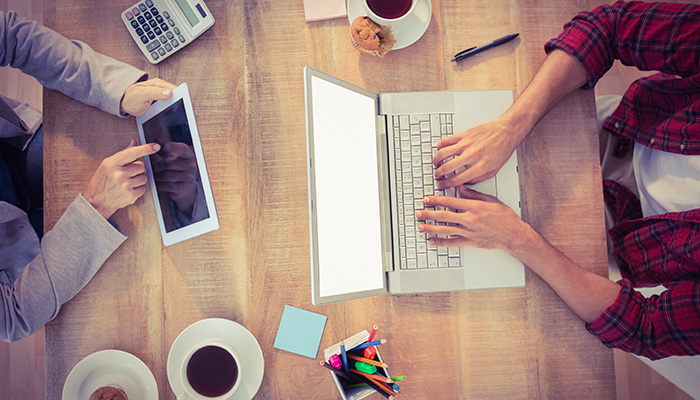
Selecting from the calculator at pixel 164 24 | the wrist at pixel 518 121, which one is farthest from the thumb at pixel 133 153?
the wrist at pixel 518 121

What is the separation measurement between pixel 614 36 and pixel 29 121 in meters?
1.53

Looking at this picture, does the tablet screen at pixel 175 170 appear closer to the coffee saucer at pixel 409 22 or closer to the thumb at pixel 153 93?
the thumb at pixel 153 93

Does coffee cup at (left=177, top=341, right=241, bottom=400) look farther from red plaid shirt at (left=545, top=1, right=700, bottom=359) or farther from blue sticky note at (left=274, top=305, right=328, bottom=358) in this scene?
red plaid shirt at (left=545, top=1, right=700, bottom=359)

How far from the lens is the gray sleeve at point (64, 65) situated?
87 centimetres

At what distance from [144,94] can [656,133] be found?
116 cm

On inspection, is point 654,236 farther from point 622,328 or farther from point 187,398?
point 187,398

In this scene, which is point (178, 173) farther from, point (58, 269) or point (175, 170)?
point (58, 269)

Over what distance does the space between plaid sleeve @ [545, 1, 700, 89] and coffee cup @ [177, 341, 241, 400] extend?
99 centimetres

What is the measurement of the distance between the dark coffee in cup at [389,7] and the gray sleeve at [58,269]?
74 cm

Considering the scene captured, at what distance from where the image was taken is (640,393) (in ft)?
5.31

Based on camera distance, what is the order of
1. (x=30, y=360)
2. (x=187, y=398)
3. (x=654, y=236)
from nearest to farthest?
(x=187, y=398)
(x=654, y=236)
(x=30, y=360)

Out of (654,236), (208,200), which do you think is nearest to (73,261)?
(208,200)

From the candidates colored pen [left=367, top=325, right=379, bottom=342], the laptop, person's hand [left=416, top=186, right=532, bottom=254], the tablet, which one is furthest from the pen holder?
the tablet

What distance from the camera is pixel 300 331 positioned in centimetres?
88
